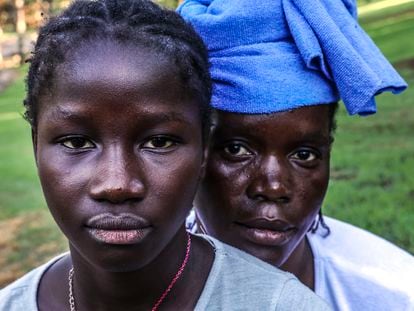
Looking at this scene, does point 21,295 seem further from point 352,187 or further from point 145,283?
point 352,187

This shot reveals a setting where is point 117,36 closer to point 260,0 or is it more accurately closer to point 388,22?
point 260,0

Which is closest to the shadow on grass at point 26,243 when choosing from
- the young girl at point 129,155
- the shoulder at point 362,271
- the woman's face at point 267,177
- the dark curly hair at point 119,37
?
the shoulder at point 362,271

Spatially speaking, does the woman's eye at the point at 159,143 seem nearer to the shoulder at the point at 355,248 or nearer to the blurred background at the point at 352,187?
the blurred background at the point at 352,187

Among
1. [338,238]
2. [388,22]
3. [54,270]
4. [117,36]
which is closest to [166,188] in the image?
[117,36]

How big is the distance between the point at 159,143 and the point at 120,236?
0.23 metres

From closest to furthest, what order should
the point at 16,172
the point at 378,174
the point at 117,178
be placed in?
the point at 117,178, the point at 378,174, the point at 16,172

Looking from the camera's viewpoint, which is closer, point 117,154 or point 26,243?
point 117,154

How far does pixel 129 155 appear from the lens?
1.58m

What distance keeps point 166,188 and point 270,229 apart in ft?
2.51

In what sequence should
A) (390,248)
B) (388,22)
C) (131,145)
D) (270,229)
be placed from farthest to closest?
(388,22) → (390,248) → (270,229) → (131,145)

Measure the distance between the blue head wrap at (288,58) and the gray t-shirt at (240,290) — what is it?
1.95 ft

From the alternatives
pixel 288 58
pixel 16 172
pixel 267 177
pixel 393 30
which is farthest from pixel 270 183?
pixel 393 30

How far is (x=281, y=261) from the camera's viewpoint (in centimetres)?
237

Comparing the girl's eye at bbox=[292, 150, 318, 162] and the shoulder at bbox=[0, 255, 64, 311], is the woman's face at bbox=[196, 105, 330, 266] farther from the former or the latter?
the shoulder at bbox=[0, 255, 64, 311]
